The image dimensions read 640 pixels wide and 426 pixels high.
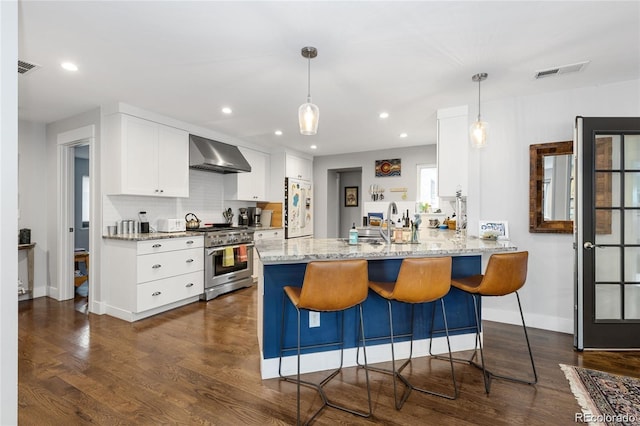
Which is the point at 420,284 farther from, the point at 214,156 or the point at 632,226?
the point at 214,156

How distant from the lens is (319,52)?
2.47 metres

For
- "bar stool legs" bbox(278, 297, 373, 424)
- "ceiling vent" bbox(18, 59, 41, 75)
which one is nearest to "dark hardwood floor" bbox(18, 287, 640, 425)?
"bar stool legs" bbox(278, 297, 373, 424)

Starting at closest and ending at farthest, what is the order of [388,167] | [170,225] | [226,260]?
[170,225] → [226,260] → [388,167]

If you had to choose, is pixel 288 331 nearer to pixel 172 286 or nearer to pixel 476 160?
pixel 172 286

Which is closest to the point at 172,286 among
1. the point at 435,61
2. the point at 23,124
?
the point at 23,124

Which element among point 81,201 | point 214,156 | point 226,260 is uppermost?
point 214,156

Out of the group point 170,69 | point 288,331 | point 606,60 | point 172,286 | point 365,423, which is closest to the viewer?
point 365,423

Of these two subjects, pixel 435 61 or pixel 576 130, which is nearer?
pixel 435 61

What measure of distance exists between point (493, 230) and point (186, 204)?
4.25 m

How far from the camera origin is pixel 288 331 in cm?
242

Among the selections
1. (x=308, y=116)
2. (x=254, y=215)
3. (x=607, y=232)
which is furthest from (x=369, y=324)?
(x=254, y=215)

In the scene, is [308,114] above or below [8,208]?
above

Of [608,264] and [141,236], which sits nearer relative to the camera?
[608,264]

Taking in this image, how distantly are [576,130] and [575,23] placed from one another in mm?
1130
